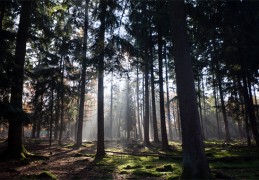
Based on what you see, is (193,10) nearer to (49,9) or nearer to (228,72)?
(49,9)

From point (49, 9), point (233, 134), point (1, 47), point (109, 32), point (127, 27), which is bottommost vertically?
point (233, 134)

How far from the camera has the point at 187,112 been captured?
6605 mm

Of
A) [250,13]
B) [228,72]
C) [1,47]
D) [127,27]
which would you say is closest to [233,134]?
[228,72]

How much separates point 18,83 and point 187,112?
6.98 m

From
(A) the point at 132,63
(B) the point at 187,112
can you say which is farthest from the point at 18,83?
(B) the point at 187,112

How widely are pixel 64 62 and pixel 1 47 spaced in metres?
14.1

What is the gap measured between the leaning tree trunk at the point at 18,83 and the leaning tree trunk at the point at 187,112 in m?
6.15

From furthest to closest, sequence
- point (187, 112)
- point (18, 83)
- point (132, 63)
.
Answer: point (132, 63)
point (18, 83)
point (187, 112)

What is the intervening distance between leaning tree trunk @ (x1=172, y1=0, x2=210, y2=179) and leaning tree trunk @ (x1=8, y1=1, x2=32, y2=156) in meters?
6.15

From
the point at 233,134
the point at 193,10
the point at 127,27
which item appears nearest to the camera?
the point at 193,10

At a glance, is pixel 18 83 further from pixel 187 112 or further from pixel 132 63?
pixel 187 112

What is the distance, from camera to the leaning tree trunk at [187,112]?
20.7 feet

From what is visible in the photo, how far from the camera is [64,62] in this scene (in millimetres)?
22641

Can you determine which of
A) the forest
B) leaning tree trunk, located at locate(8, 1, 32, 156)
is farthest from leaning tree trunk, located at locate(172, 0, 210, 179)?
leaning tree trunk, located at locate(8, 1, 32, 156)
